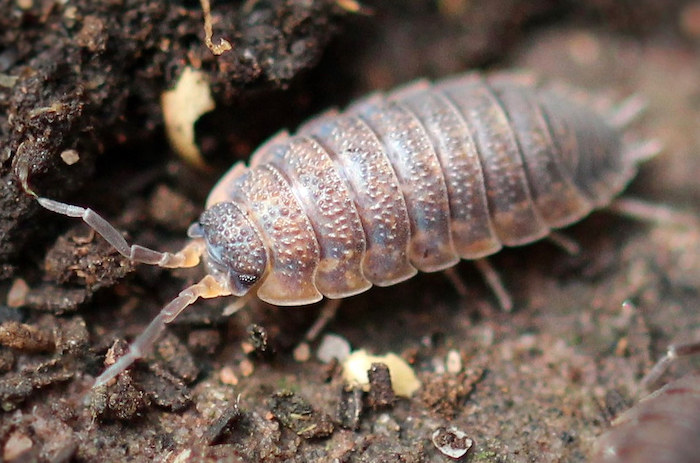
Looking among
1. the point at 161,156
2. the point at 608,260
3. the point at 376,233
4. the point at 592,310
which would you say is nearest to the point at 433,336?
the point at 376,233

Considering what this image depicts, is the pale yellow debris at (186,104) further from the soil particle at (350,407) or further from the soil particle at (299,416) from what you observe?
the soil particle at (350,407)

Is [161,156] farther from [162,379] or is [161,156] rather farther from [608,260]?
[608,260]

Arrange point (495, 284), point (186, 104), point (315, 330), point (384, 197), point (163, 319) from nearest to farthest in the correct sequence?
point (163, 319) → point (384, 197) → point (315, 330) → point (186, 104) → point (495, 284)

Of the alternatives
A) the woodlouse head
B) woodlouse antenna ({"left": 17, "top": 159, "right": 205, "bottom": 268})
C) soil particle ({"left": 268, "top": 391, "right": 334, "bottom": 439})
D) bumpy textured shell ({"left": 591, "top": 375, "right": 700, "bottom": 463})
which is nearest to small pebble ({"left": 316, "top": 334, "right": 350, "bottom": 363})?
soil particle ({"left": 268, "top": 391, "right": 334, "bottom": 439})

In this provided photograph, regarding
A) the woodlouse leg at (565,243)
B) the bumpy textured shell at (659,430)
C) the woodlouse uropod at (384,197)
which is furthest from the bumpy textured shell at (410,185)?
the bumpy textured shell at (659,430)

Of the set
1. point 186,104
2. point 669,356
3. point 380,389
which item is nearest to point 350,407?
point 380,389

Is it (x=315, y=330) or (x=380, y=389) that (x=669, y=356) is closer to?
(x=380, y=389)
